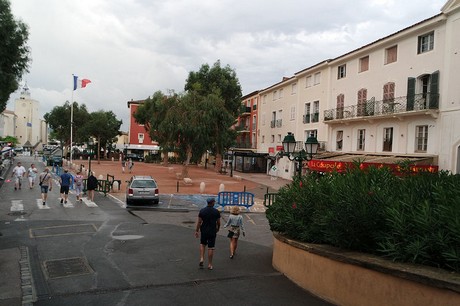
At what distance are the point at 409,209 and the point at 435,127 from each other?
18.0 metres

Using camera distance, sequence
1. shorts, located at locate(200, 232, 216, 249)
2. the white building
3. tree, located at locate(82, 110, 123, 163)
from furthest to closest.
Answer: tree, located at locate(82, 110, 123, 163)
the white building
shorts, located at locate(200, 232, 216, 249)

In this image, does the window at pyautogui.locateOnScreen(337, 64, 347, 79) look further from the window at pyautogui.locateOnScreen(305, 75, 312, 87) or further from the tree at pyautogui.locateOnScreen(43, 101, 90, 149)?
the tree at pyautogui.locateOnScreen(43, 101, 90, 149)

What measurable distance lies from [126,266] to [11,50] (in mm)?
7502

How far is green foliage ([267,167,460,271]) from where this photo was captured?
517 cm

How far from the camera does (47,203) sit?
18344mm

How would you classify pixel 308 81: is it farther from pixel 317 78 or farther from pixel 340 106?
pixel 340 106

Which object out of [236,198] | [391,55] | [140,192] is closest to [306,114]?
[391,55]

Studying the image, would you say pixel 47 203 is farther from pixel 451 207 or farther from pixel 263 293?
pixel 451 207

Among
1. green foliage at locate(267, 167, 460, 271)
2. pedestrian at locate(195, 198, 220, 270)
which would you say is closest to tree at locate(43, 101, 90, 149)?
pedestrian at locate(195, 198, 220, 270)

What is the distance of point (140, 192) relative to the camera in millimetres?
18547

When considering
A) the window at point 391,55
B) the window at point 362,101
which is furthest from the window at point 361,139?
the window at point 391,55

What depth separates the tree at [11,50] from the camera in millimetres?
10648

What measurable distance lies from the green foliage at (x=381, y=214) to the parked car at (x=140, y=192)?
438 inches

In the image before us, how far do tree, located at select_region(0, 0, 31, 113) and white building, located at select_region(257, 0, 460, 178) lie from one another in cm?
1882
